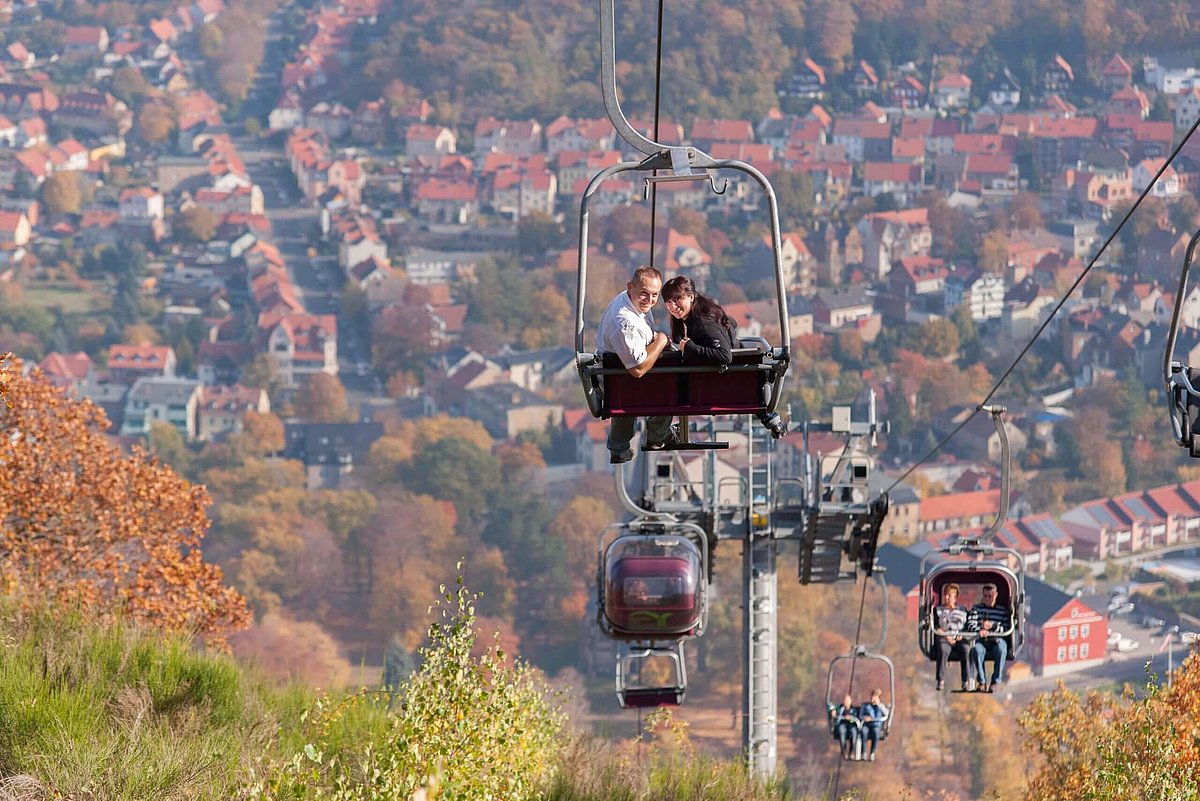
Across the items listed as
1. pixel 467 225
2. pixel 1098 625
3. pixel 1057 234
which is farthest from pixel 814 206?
pixel 1098 625

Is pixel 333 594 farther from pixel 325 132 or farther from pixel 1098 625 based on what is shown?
pixel 325 132

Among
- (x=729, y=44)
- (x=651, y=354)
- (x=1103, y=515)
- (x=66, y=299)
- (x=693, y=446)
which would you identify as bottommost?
(x=1103, y=515)

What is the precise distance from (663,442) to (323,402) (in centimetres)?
7510

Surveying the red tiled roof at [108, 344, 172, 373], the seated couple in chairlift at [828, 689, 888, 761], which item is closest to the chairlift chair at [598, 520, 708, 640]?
the seated couple in chairlift at [828, 689, 888, 761]

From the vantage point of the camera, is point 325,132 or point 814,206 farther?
point 325,132

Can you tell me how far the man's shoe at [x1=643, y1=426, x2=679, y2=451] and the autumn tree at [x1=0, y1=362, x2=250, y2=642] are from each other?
25.1ft

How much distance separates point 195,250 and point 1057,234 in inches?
1853

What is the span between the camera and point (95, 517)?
47.3 feet

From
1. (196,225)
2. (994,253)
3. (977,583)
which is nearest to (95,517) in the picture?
(977,583)

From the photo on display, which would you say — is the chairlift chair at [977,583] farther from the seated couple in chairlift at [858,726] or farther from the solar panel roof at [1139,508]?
the solar panel roof at [1139,508]

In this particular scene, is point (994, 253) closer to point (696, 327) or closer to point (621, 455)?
point (621, 455)

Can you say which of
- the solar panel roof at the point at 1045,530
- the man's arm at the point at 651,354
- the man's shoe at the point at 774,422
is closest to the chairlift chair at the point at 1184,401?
the man's shoe at the point at 774,422

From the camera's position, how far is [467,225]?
326 ft

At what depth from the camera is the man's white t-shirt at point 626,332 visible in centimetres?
547
